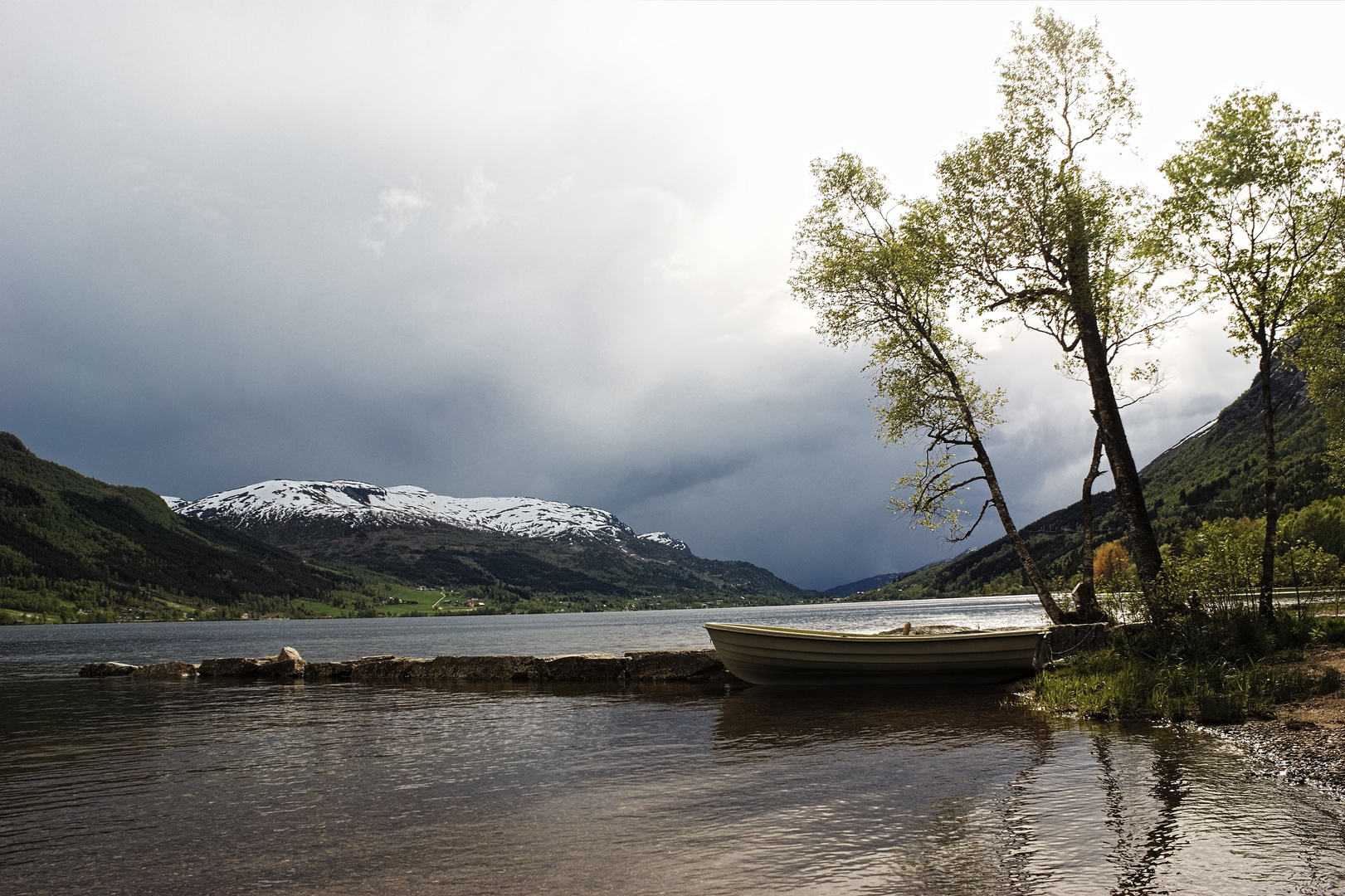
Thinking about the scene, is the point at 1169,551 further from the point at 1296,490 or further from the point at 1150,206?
the point at 1296,490

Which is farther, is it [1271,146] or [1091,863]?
[1271,146]

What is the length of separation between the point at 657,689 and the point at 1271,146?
24.5 meters

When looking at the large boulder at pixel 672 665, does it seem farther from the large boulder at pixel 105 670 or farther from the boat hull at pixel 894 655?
the large boulder at pixel 105 670

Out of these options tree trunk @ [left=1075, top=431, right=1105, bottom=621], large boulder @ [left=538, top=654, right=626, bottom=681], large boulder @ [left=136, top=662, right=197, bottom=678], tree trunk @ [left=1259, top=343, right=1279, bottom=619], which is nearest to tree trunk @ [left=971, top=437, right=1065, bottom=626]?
tree trunk @ [left=1075, top=431, right=1105, bottom=621]

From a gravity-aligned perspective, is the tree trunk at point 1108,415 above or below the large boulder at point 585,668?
above

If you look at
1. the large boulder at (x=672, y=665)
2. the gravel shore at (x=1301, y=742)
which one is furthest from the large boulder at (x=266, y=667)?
the gravel shore at (x=1301, y=742)

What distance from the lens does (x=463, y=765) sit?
601 inches

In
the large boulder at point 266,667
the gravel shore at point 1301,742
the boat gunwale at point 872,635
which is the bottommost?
the gravel shore at point 1301,742

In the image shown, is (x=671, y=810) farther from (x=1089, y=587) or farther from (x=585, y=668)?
(x=585, y=668)

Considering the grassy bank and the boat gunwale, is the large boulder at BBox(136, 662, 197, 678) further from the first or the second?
the grassy bank

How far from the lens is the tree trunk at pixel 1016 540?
24.4 m

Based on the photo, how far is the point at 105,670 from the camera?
42.1 m

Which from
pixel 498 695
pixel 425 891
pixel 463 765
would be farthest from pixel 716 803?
pixel 498 695

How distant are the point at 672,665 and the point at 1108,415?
17167 millimetres
